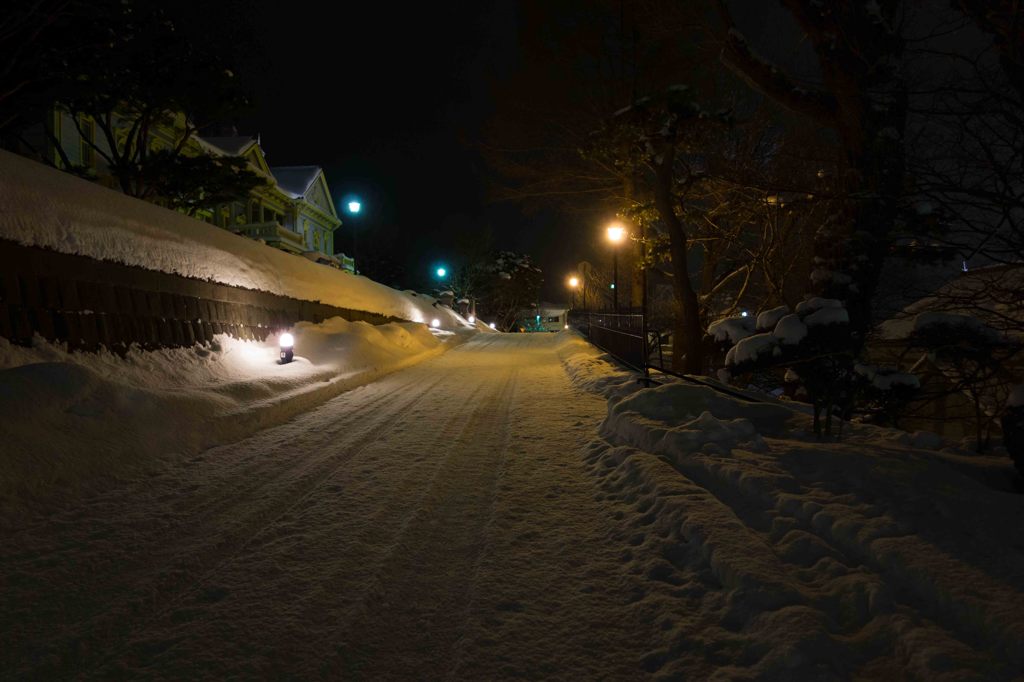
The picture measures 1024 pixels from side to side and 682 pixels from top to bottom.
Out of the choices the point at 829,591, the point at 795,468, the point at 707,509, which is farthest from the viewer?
the point at 795,468

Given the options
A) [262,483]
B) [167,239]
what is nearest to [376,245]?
[167,239]

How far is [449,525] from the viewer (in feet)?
11.4

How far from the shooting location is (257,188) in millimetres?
28906

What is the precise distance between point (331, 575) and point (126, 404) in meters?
4.13

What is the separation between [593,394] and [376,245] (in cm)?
5170

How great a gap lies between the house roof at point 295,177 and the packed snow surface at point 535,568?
37.5m

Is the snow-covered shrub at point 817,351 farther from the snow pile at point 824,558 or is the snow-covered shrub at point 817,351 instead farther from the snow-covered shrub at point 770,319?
the snow pile at point 824,558

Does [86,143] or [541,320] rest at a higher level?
[86,143]

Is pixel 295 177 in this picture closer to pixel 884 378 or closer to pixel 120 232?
pixel 120 232

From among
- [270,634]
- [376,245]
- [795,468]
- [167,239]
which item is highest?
[376,245]

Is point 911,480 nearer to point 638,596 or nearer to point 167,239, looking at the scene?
point 638,596

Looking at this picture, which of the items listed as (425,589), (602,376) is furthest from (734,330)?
(425,589)

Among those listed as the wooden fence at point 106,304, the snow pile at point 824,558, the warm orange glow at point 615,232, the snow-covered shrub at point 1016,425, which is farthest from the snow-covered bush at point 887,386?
the wooden fence at point 106,304

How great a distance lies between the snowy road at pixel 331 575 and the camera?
2.14 meters
